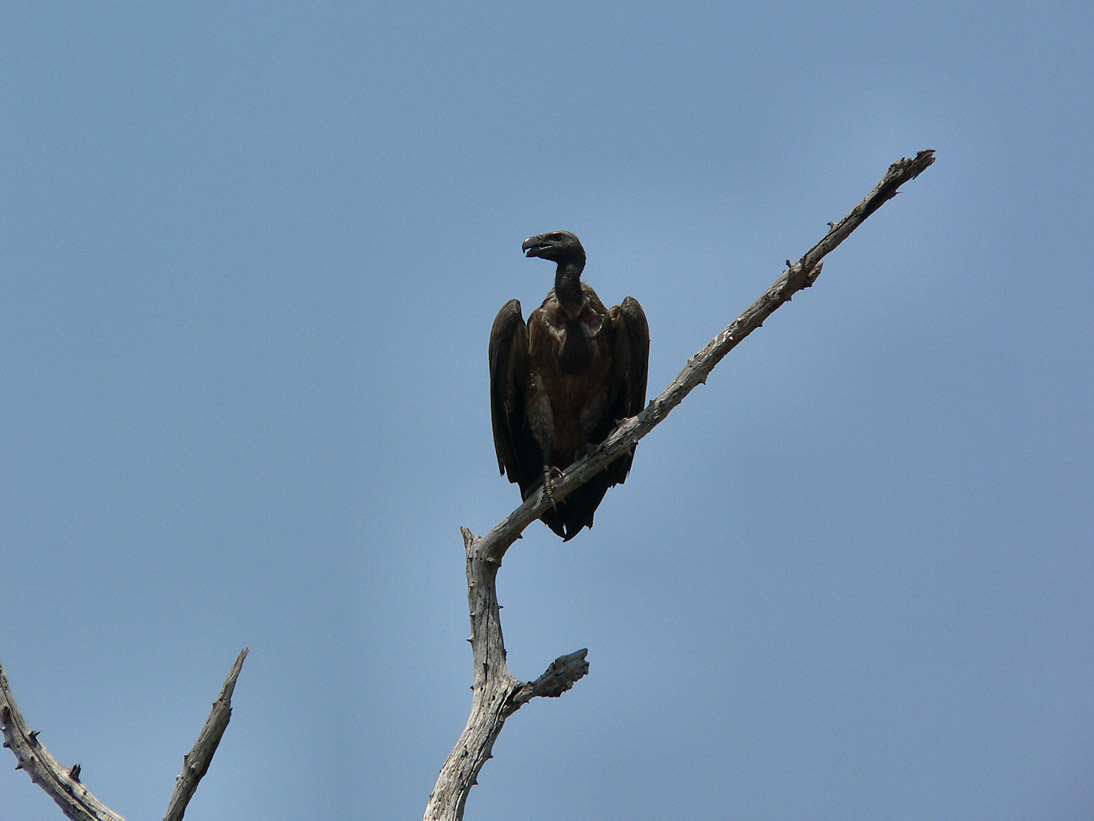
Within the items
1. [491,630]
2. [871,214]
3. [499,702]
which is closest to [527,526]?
[491,630]

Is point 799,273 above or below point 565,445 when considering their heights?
below

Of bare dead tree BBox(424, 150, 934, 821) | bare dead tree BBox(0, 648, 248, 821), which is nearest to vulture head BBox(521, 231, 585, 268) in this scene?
bare dead tree BBox(424, 150, 934, 821)

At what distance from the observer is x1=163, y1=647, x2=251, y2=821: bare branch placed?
5.65 metres

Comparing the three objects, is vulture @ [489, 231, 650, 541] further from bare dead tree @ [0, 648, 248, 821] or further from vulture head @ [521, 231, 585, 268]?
bare dead tree @ [0, 648, 248, 821]

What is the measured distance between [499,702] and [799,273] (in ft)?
10.1

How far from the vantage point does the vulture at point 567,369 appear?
778 cm

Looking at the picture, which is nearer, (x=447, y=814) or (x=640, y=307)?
(x=447, y=814)

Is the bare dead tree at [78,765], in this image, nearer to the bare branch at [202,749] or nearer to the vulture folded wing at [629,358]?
the bare branch at [202,749]

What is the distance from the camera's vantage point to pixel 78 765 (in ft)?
18.6

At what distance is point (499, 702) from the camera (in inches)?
254

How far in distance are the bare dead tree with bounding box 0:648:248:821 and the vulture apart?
117 inches

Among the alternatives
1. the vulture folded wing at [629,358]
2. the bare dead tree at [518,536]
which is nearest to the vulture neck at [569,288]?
the vulture folded wing at [629,358]

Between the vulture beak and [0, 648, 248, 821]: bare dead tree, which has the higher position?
the vulture beak

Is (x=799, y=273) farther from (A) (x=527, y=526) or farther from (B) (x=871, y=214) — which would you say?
(A) (x=527, y=526)
